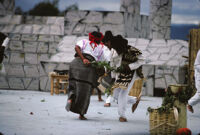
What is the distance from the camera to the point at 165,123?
18.2 feet

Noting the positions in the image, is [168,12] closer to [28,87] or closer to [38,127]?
[28,87]

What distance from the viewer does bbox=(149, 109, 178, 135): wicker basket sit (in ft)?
18.2

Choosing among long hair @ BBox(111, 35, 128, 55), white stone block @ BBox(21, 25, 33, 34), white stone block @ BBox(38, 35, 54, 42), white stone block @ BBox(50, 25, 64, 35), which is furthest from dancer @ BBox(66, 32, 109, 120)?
white stone block @ BBox(21, 25, 33, 34)

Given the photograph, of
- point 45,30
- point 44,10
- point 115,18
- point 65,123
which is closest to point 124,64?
point 65,123

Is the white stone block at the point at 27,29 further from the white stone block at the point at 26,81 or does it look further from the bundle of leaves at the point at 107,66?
the bundle of leaves at the point at 107,66

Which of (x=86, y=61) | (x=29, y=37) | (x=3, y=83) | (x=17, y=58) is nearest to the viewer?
(x=86, y=61)

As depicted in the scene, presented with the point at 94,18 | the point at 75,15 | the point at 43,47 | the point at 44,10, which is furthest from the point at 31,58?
A: the point at 44,10

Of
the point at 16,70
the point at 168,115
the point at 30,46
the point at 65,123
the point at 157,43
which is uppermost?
the point at 157,43

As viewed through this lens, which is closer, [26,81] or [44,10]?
[26,81]

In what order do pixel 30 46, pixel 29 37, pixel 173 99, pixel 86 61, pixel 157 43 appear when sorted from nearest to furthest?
pixel 173 99
pixel 86 61
pixel 157 43
pixel 30 46
pixel 29 37

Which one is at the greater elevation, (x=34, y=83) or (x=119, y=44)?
(x=119, y=44)

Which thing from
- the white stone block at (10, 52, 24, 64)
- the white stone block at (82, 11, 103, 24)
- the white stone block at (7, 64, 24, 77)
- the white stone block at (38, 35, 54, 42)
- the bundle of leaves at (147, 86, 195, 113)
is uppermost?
the white stone block at (82, 11, 103, 24)

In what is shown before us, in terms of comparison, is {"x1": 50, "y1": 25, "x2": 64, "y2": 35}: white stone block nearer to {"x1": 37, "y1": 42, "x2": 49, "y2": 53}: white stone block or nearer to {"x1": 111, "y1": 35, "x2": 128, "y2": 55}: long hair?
{"x1": 37, "y1": 42, "x2": 49, "y2": 53}: white stone block

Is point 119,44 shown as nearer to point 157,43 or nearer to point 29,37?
point 157,43
